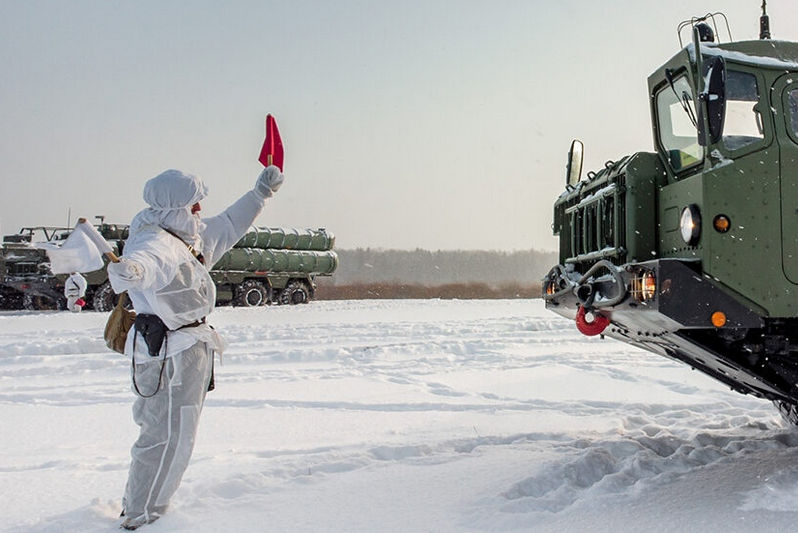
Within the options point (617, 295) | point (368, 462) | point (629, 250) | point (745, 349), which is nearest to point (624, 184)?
point (629, 250)

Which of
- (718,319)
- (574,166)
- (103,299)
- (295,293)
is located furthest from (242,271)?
(718,319)

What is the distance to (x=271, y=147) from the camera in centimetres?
430

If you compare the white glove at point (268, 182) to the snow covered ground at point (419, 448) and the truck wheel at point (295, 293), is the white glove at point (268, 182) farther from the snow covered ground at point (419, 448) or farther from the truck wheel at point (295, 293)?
the truck wheel at point (295, 293)

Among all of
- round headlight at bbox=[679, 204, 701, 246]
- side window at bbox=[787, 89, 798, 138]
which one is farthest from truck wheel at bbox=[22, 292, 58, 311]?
side window at bbox=[787, 89, 798, 138]

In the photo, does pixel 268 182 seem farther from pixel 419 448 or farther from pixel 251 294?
pixel 251 294

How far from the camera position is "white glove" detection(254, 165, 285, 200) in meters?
4.14

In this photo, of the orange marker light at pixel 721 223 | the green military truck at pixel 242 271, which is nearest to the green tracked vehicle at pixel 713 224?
the orange marker light at pixel 721 223

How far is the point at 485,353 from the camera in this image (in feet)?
33.5

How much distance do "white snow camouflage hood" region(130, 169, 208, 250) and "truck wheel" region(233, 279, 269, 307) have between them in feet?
69.4

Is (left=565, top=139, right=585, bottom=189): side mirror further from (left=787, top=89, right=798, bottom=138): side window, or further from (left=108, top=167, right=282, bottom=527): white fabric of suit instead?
(left=108, top=167, right=282, bottom=527): white fabric of suit

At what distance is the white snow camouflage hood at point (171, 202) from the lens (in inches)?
142

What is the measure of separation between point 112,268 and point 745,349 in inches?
137

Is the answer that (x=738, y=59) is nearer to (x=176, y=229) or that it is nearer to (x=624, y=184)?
(x=624, y=184)

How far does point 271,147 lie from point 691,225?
2.46 metres
